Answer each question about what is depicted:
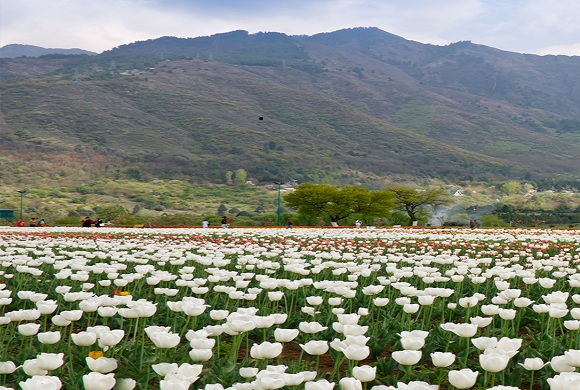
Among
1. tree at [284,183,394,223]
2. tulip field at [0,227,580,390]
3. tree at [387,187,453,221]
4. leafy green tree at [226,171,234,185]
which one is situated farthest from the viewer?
leafy green tree at [226,171,234,185]

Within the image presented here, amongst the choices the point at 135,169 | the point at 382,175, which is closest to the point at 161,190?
the point at 135,169

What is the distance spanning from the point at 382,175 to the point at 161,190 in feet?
138

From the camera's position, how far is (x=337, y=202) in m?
50.7

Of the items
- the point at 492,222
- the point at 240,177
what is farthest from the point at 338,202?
the point at 240,177

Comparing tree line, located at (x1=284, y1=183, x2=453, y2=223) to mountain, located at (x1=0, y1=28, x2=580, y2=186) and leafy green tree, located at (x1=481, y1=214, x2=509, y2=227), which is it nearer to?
leafy green tree, located at (x1=481, y1=214, x2=509, y2=227)

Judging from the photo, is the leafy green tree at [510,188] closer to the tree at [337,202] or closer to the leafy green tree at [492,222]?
the leafy green tree at [492,222]

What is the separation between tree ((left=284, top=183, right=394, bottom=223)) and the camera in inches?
1983

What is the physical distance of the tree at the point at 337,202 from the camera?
1983 inches

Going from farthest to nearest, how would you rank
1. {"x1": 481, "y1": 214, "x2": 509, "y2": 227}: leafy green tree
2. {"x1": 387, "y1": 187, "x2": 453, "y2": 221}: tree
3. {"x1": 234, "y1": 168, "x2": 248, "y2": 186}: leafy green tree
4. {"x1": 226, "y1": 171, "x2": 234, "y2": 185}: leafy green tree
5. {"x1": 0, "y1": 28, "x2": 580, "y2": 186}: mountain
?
{"x1": 234, "y1": 168, "x2": 248, "y2": 186}: leafy green tree
{"x1": 226, "y1": 171, "x2": 234, "y2": 185}: leafy green tree
{"x1": 0, "y1": 28, "x2": 580, "y2": 186}: mountain
{"x1": 387, "y1": 187, "x2": 453, "y2": 221}: tree
{"x1": 481, "y1": 214, "x2": 509, "y2": 227}: leafy green tree

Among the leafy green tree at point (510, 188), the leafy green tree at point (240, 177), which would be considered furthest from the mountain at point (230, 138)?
the leafy green tree at point (510, 188)

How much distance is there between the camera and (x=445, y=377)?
19.2 ft

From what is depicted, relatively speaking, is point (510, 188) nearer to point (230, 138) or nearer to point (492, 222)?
point (230, 138)

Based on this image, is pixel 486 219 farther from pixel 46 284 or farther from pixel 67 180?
pixel 67 180

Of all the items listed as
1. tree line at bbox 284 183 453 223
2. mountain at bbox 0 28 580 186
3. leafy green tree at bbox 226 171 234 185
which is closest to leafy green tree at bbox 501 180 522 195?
mountain at bbox 0 28 580 186
